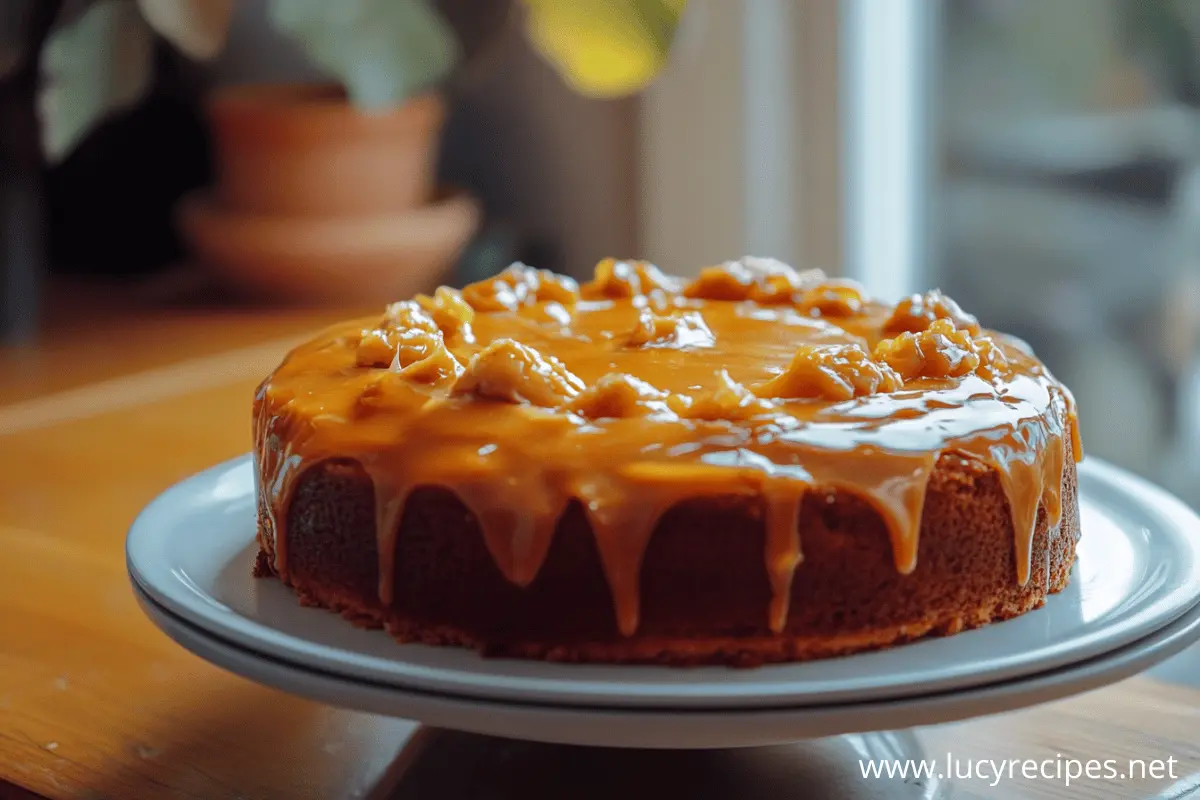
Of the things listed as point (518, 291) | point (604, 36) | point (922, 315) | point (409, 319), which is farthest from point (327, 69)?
point (922, 315)

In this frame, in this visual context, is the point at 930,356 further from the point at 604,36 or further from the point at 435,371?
the point at 604,36

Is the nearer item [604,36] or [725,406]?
[725,406]

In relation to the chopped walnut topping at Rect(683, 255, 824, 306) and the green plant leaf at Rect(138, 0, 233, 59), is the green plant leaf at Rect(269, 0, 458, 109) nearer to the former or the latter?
the green plant leaf at Rect(138, 0, 233, 59)

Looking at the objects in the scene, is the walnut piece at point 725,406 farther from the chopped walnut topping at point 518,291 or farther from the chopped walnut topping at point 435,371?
the chopped walnut topping at point 518,291

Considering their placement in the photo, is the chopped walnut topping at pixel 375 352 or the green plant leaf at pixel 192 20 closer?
the chopped walnut topping at pixel 375 352

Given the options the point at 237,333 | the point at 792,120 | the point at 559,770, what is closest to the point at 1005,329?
the point at 792,120

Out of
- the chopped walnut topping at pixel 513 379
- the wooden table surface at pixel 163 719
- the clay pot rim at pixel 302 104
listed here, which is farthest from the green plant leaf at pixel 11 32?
the chopped walnut topping at pixel 513 379

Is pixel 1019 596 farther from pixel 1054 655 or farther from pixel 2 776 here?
pixel 2 776
